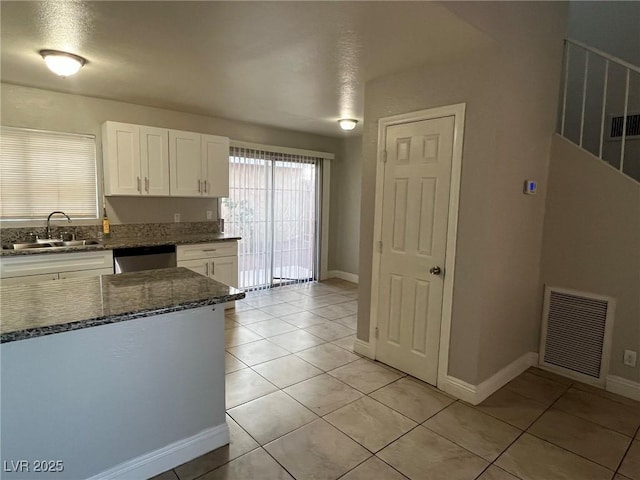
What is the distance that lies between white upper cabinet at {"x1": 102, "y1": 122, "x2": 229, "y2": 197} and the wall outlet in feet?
14.1

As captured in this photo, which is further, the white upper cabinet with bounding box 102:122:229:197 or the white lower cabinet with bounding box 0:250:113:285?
the white upper cabinet with bounding box 102:122:229:197

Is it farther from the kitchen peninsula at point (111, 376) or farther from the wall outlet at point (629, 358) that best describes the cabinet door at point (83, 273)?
the wall outlet at point (629, 358)

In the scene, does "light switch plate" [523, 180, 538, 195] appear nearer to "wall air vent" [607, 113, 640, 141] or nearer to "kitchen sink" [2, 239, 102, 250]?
"wall air vent" [607, 113, 640, 141]

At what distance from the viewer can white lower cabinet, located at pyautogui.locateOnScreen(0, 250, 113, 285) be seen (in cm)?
312

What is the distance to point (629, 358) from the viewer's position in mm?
2777

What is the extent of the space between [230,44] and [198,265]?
2.56 meters

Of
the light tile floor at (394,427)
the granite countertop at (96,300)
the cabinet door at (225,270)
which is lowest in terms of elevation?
the light tile floor at (394,427)

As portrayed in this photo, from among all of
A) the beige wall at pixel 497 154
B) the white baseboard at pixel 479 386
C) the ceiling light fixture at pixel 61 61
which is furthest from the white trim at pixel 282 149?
the white baseboard at pixel 479 386

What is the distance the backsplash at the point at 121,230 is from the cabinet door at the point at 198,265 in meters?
0.68

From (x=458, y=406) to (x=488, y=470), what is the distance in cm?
62

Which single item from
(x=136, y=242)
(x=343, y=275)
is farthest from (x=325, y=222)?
(x=136, y=242)

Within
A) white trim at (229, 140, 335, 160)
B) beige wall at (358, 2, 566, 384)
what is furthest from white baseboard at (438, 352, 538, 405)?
white trim at (229, 140, 335, 160)

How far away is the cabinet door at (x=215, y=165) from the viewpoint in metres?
4.51

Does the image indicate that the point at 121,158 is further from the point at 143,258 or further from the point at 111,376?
the point at 111,376
